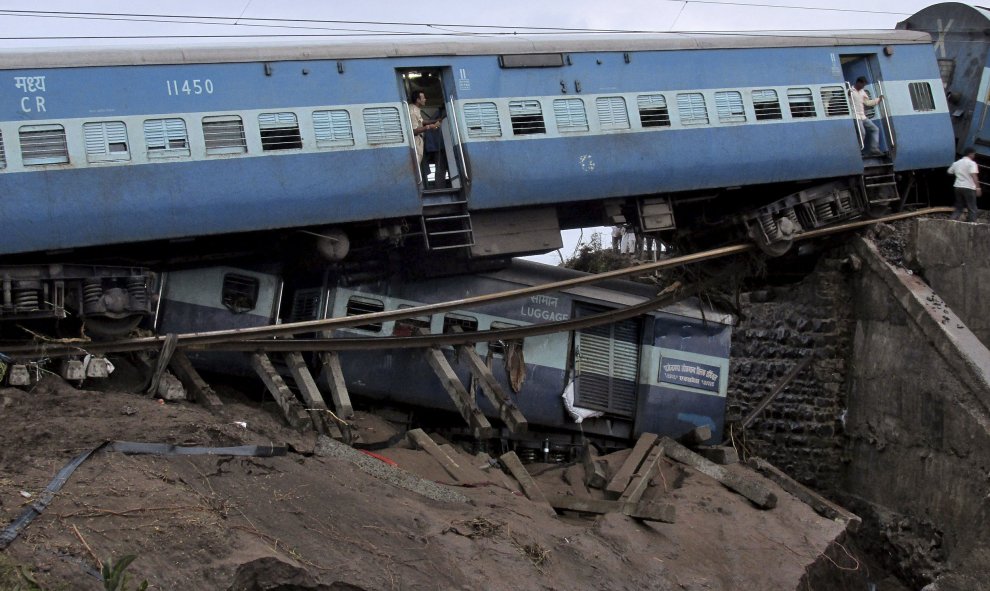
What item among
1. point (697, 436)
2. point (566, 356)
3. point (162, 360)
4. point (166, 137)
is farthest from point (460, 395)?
point (166, 137)

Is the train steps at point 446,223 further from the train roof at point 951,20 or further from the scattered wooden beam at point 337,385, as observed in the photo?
the train roof at point 951,20

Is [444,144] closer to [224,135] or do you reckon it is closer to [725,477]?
[224,135]

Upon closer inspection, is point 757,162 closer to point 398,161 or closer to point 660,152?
point 660,152

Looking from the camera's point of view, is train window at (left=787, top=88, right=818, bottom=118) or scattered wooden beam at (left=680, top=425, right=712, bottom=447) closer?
train window at (left=787, top=88, right=818, bottom=118)

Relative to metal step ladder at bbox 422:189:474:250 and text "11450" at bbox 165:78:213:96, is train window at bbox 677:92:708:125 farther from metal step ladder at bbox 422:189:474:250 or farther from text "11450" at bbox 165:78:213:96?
text "11450" at bbox 165:78:213:96

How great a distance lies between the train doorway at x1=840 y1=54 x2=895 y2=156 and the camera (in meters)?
17.4

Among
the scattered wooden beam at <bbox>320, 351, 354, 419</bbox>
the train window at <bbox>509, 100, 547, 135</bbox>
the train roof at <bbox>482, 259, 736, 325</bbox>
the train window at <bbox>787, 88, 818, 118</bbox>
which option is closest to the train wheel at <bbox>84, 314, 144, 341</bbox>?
the scattered wooden beam at <bbox>320, 351, 354, 419</bbox>

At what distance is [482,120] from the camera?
14.9m

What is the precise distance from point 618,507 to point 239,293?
5685mm

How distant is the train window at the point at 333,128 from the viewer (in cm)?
1403

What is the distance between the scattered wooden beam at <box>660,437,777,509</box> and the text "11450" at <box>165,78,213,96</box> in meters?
8.20

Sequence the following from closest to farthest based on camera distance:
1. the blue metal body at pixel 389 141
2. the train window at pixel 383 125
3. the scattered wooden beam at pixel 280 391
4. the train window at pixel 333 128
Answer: the blue metal body at pixel 389 141 < the scattered wooden beam at pixel 280 391 < the train window at pixel 333 128 < the train window at pixel 383 125

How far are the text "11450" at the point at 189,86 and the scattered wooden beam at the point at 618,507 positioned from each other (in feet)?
21.8

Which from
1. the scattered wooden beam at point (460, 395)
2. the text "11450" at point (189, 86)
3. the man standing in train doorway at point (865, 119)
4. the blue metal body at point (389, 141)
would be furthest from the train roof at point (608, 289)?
the text "11450" at point (189, 86)
